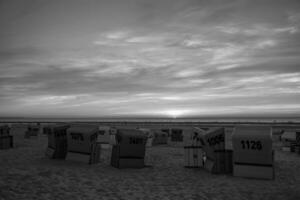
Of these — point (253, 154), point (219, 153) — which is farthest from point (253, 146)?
point (219, 153)

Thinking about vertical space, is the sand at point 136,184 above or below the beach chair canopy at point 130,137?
below

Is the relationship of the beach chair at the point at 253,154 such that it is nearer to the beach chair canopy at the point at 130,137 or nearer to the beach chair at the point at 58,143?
the beach chair canopy at the point at 130,137

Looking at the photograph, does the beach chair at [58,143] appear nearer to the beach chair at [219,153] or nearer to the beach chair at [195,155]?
the beach chair at [195,155]

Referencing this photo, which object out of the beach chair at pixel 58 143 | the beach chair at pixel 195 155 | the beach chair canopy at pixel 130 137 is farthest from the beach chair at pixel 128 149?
the beach chair at pixel 58 143

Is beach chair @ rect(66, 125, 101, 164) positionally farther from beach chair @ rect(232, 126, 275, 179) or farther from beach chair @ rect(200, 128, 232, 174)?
beach chair @ rect(232, 126, 275, 179)

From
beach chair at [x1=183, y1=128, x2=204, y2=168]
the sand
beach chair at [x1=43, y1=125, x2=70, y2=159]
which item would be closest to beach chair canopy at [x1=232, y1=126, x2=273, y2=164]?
the sand

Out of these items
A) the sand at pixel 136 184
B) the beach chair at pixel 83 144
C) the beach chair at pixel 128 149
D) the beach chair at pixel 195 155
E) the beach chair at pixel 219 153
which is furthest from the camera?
the beach chair at pixel 83 144

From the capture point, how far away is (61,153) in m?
19.7

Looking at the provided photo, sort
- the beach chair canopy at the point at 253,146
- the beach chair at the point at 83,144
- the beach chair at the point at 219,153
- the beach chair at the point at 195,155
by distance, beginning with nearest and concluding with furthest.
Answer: the beach chair canopy at the point at 253,146
the beach chair at the point at 219,153
the beach chair at the point at 195,155
the beach chair at the point at 83,144

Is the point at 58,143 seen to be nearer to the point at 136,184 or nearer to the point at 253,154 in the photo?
the point at 136,184

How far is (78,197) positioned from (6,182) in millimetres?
3172

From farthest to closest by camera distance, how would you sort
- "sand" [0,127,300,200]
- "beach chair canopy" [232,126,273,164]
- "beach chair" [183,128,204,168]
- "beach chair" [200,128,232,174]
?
"beach chair" [183,128,204,168] < "beach chair" [200,128,232,174] < "beach chair canopy" [232,126,273,164] < "sand" [0,127,300,200]

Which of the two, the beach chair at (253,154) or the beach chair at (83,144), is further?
the beach chair at (83,144)

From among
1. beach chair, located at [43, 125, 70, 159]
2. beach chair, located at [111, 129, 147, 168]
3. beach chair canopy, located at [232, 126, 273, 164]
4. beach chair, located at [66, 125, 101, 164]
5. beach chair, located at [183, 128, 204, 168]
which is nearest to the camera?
beach chair canopy, located at [232, 126, 273, 164]
